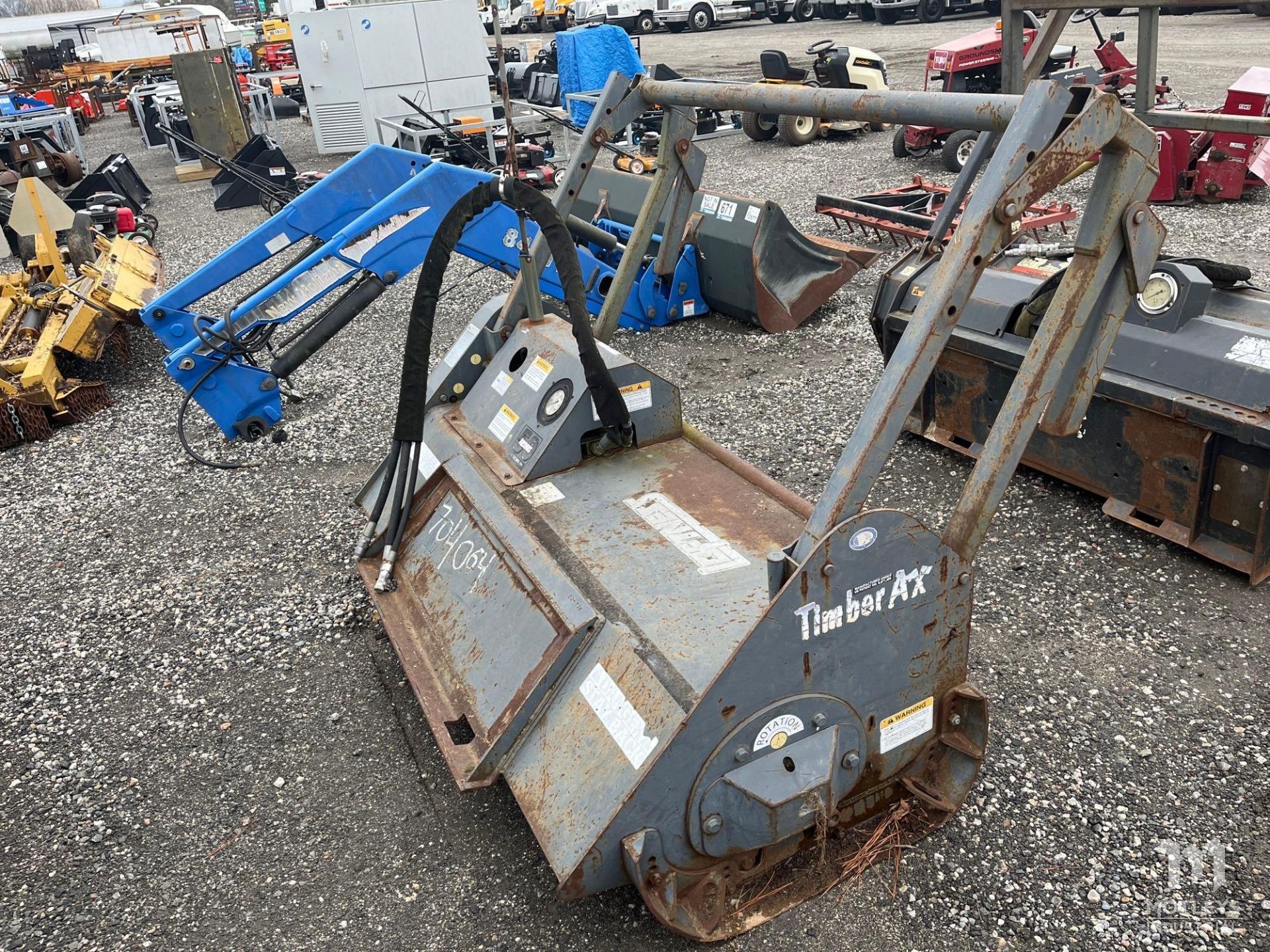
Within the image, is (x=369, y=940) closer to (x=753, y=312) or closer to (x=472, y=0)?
(x=753, y=312)

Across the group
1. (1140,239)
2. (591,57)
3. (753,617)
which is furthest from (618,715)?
(591,57)

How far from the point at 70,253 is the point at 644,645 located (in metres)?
8.34

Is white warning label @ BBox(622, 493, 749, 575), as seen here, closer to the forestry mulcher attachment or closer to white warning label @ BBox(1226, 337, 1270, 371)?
Answer: the forestry mulcher attachment

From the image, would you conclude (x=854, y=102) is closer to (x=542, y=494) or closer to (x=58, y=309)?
(x=542, y=494)

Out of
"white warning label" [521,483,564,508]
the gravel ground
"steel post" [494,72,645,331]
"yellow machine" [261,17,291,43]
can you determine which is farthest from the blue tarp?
"yellow machine" [261,17,291,43]

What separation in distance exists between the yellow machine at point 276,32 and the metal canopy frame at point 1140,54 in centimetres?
3311

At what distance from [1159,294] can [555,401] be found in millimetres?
2587

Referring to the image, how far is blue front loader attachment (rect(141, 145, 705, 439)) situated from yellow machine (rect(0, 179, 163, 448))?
4.85 ft

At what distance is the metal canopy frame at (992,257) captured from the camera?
2.31 meters

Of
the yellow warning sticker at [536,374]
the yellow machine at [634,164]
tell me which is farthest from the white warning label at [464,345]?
the yellow machine at [634,164]

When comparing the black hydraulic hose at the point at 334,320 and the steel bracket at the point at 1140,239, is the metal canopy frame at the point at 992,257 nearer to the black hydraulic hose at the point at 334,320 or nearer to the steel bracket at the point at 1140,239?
the steel bracket at the point at 1140,239

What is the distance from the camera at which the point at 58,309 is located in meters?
7.54

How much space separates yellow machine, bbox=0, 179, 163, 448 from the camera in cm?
666

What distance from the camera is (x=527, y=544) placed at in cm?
329
